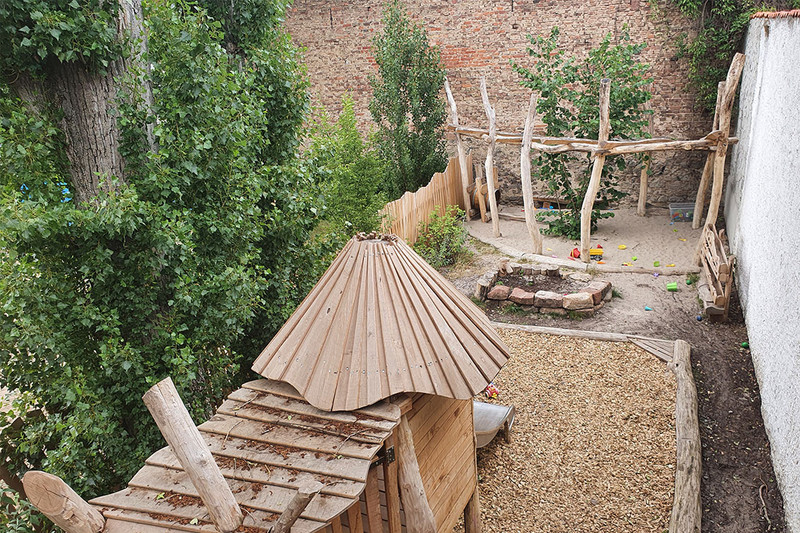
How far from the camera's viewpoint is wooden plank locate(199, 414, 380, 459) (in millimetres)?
3258

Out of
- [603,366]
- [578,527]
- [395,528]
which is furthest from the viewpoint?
[603,366]

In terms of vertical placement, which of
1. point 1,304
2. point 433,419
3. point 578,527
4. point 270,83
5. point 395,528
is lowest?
point 578,527

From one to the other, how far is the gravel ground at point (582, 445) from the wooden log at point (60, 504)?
10.9 ft

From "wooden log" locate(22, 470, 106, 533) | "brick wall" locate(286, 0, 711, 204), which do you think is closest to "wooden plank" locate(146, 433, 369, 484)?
"wooden log" locate(22, 470, 106, 533)

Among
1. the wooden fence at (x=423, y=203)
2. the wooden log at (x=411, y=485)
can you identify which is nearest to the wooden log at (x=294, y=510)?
the wooden log at (x=411, y=485)

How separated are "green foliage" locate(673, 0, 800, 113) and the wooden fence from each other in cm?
527

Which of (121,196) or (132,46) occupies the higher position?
(132,46)

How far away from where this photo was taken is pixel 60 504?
2.74 m

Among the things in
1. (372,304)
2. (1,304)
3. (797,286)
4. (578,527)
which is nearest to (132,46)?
(1,304)

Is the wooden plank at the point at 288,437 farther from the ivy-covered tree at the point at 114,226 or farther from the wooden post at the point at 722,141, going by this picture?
the wooden post at the point at 722,141

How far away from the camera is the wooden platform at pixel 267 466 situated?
295 centimetres

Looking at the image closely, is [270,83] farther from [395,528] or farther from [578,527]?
[578,527]

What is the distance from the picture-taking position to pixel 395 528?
3760mm

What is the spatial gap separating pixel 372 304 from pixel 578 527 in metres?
2.83
